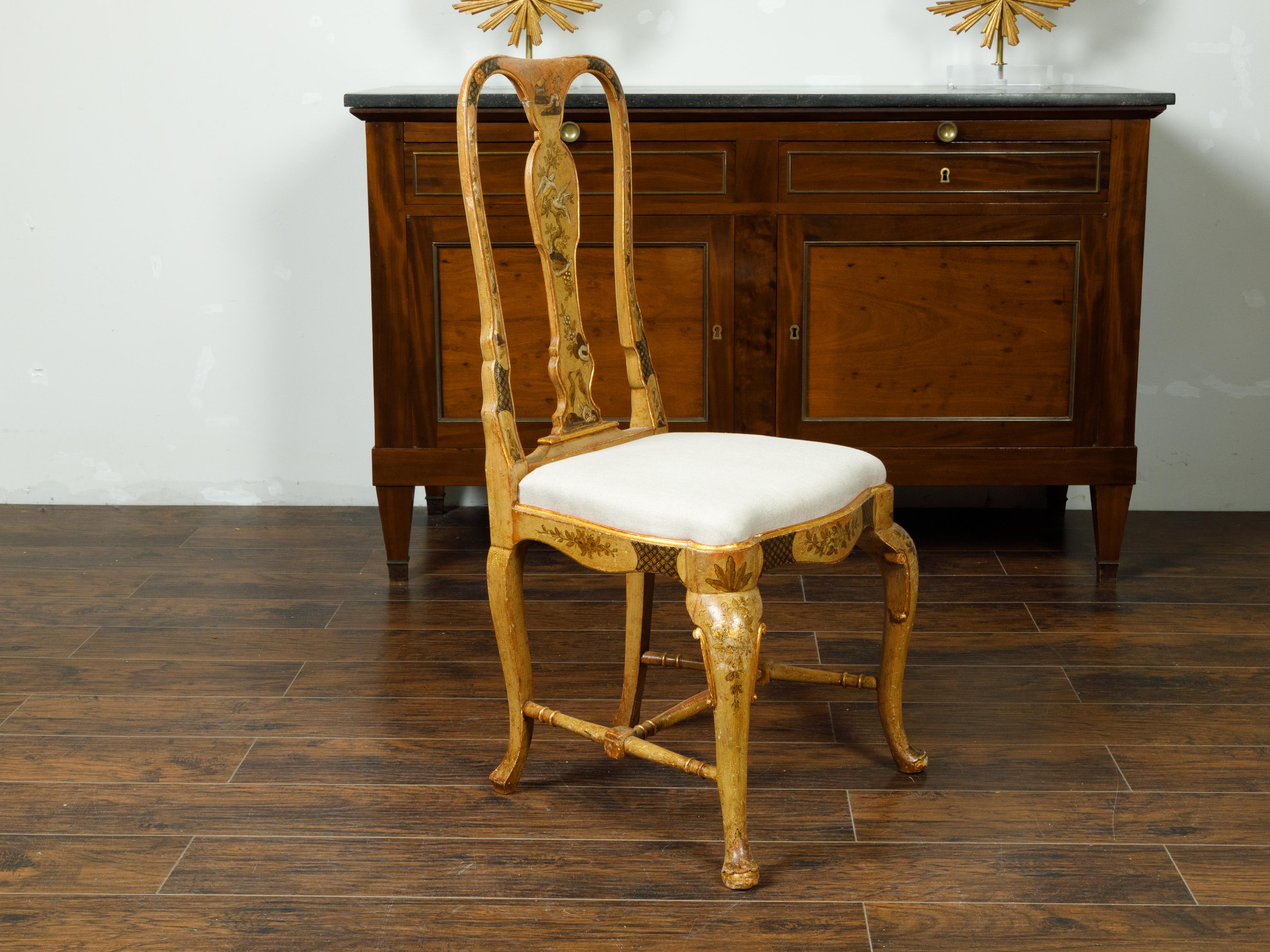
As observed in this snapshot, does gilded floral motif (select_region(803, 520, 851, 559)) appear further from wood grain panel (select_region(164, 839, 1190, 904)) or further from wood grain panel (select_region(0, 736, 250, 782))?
wood grain panel (select_region(0, 736, 250, 782))

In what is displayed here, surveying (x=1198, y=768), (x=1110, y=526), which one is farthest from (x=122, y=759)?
(x=1110, y=526)

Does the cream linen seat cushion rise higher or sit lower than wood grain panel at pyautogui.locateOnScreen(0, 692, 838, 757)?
higher

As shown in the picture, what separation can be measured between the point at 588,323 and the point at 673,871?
1.29 meters

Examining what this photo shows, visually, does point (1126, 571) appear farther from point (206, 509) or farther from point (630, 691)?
point (206, 509)

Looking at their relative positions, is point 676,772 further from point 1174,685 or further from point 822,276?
point 822,276

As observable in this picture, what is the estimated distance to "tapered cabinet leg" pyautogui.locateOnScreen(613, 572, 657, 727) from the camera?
179 cm

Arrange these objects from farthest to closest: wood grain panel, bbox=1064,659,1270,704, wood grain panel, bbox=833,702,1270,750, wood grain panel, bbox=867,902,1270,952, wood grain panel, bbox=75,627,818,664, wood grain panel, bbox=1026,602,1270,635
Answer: wood grain panel, bbox=1026,602,1270,635 < wood grain panel, bbox=75,627,818,664 < wood grain panel, bbox=1064,659,1270,704 < wood grain panel, bbox=833,702,1270,750 < wood grain panel, bbox=867,902,1270,952

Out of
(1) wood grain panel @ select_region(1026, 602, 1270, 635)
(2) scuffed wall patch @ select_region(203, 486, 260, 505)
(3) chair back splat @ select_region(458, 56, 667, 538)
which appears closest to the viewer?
(3) chair back splat @ select_region(458, 56, 667, 538)

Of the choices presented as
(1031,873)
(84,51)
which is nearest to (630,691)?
(1031,873)

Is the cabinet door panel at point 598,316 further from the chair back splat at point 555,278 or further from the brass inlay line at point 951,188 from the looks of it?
the chair back splat at point 555,278

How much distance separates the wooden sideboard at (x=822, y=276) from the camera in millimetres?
2453

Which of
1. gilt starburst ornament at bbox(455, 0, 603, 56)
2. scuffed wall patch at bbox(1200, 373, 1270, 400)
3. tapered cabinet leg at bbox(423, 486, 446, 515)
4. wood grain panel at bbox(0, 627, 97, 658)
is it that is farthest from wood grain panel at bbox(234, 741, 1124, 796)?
gilt starburst ornament at bbox(455, 0, 603, 56)

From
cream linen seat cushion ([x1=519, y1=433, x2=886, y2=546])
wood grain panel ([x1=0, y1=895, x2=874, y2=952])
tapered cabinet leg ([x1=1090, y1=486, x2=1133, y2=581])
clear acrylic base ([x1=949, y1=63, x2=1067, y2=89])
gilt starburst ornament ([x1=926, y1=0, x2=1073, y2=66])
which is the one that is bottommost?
wood grain panel ([x1=0, y1=895, x2=874, y2=952])

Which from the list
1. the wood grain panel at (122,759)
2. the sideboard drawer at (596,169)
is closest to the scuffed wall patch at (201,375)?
the sideboard drawer at (596,169)
